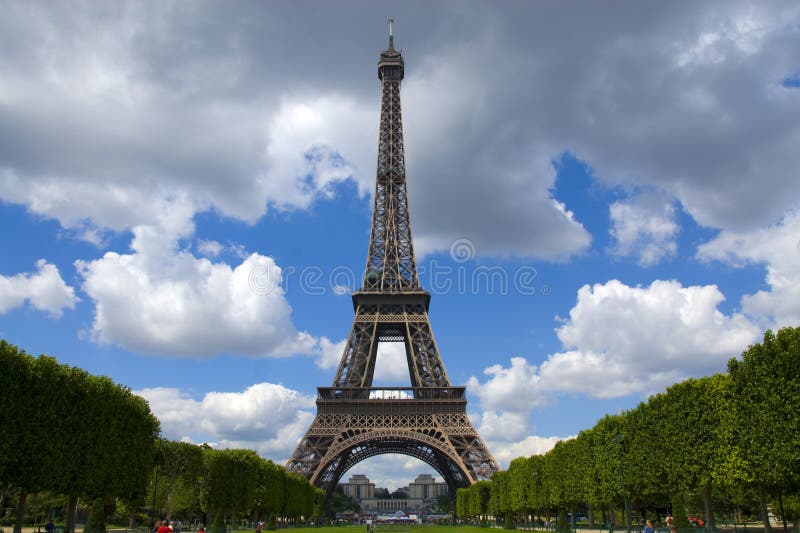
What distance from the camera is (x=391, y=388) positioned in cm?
8356

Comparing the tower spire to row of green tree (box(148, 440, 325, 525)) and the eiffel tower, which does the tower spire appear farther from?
row of green tree (box(148, 440, 325, 525))

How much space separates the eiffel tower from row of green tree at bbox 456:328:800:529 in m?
24.5

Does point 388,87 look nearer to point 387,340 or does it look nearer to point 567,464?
point 387,340

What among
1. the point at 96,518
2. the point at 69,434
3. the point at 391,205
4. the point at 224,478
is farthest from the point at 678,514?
the point at 391,205

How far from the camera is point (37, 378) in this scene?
3244cm

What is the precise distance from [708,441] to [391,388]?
5080 centimetres

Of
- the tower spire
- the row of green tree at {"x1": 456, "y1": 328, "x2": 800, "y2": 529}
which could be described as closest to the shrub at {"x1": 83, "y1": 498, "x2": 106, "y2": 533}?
the row of green tree at {"x1": 456, "y1": 328, "x2": 800, "y2": 529}

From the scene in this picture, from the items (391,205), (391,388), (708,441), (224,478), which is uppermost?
(391,205)

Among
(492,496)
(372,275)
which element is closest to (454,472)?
(492,496)

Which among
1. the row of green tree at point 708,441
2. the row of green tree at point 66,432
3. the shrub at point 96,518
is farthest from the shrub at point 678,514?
the shrub at point 96,518

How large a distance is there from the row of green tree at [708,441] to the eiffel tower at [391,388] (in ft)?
80.5

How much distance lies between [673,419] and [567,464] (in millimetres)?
18622

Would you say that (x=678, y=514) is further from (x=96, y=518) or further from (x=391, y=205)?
(x=391, y=205)

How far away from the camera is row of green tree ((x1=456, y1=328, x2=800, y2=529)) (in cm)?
3075
